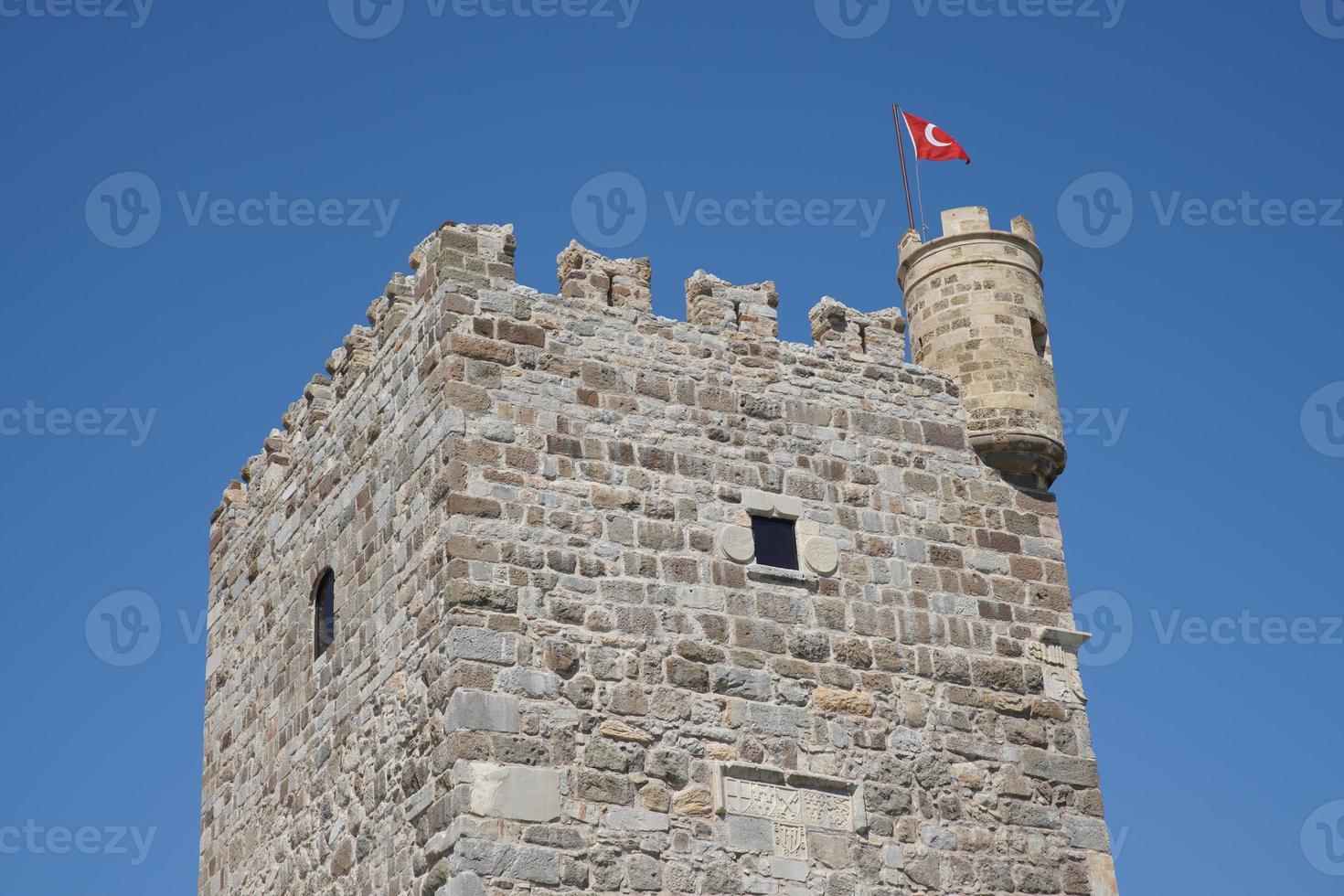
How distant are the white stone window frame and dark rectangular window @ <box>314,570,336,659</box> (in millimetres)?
4057

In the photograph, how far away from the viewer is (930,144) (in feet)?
74.1

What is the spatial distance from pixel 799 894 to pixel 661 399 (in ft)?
15.3

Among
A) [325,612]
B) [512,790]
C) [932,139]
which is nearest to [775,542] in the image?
[512,790]

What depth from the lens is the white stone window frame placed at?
62.8 feet

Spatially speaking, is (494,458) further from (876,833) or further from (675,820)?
(876,833)

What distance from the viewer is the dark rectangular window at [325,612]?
20484 mm

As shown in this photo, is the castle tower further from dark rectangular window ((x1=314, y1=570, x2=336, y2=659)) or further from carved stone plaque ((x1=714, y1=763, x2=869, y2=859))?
dark rectangular window ((x1=314, y1=570, x2=336, y2=659))

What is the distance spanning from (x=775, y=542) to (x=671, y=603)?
1.43m

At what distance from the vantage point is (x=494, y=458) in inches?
727

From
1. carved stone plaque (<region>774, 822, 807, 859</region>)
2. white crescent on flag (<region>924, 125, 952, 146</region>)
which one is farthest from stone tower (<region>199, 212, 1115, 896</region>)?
white crescent on flag (<region>924, 125, 952, 146</region>)

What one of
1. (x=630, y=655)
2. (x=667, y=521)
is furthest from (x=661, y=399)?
(x=630, y=655)

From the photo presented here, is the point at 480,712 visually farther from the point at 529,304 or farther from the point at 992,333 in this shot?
the point at 992,333

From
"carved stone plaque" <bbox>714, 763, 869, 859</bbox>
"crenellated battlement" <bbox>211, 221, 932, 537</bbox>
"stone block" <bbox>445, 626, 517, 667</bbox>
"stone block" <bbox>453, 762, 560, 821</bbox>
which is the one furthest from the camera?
"crenellated battlement" <bbox>211, 221, 932, 537</bbox>

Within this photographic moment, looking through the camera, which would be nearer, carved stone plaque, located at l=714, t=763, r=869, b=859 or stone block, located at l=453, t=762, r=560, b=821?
stone block, located at l=453, t=762, r=560, b=821
